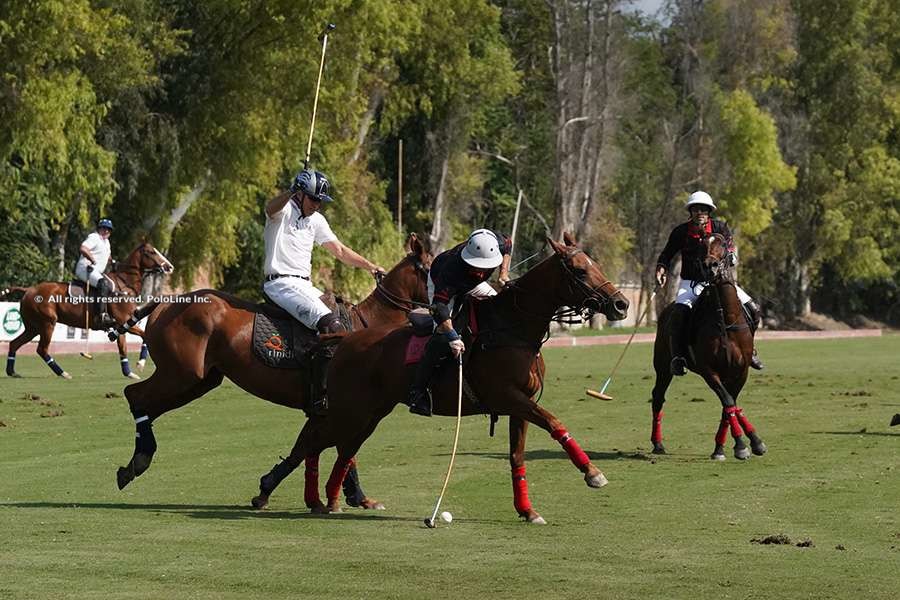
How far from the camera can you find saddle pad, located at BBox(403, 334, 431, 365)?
1208cm

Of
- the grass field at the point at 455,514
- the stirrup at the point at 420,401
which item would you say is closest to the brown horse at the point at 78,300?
the grass field at the point at 455,514

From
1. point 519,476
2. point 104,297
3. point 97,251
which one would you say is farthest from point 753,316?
point 97,251

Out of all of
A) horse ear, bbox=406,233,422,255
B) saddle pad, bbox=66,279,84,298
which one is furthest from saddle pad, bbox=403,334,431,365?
saddle pad, bbox=66,279,84,298

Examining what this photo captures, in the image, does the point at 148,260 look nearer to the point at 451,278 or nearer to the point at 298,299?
the point at 298,299

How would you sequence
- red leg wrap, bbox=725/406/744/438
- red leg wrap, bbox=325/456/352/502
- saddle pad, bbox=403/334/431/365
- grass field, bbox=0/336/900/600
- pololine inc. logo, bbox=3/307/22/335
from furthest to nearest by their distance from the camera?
pololine inc. logo, bbox=3/307/22/335 → red leg wrap, bbox=725/406/744/438 → red leg wrap, bbox=325/456/352/502 → saddle pad, bbox=403/334/431/365 → grass field, bbox=0/336/900/600

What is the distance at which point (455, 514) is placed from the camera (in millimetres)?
12305

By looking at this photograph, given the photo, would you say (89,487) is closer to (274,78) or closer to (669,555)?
(669,555)

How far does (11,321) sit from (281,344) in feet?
84.6

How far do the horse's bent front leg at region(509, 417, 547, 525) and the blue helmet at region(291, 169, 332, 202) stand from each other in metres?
2.70

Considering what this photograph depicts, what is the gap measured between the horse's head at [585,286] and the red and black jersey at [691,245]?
464 centimetres

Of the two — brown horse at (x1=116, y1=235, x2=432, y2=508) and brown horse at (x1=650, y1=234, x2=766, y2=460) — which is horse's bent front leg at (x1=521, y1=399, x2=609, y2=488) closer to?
brown horse at (x1=116, y1=235, x2=432, y2=508)

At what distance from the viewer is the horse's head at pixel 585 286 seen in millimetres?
11844

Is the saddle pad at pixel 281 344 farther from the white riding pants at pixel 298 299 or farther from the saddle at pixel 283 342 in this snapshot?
the white riding pants at pixel 298 299

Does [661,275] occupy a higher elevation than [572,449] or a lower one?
higher
